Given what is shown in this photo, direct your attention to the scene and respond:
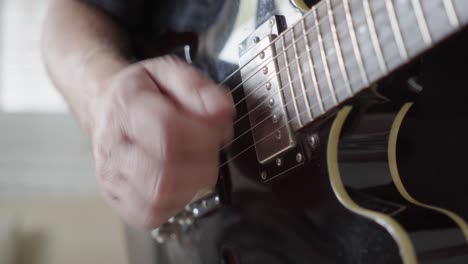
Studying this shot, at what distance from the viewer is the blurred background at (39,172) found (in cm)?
114

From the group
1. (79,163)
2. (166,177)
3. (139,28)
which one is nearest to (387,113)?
(166,177)

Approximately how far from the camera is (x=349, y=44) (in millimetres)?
383

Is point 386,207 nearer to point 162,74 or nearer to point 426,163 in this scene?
point 426,163

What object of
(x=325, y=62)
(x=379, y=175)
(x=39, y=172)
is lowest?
(x=39, y=172)

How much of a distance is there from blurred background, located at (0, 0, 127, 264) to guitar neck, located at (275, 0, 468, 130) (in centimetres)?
85

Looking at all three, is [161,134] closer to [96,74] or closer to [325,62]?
[325,62]

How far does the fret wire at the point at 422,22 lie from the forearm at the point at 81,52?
394mm

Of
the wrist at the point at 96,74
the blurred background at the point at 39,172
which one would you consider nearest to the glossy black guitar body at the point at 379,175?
the wrist at the point at 96,74

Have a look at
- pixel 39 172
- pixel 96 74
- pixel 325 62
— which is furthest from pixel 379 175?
pixel 39 172

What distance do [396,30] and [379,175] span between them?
164mm

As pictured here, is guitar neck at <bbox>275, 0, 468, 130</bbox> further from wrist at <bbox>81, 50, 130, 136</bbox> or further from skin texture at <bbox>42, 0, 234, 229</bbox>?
wrist at <bbox>81, 50, 130, 136</bbox>

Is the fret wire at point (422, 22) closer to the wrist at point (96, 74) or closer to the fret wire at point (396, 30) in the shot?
the fret wire at point (396, 30)

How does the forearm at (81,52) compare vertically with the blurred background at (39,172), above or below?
above

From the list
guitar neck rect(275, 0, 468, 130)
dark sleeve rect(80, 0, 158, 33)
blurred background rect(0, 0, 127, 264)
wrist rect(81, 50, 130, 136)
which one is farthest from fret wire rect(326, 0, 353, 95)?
blurred background rect(0, 0, 127, 264)
